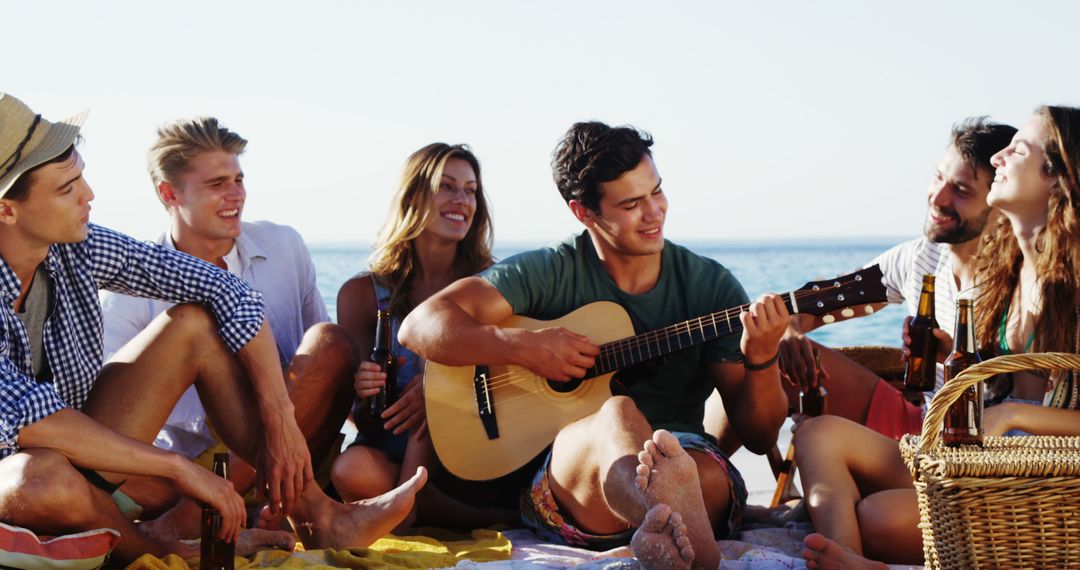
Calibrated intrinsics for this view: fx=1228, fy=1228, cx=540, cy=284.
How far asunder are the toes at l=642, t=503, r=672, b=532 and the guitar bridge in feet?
4.22

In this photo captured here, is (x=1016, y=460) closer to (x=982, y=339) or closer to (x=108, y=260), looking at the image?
(x=982, y=339)

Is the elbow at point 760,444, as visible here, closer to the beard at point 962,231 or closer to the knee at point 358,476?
the beard at point 962,231

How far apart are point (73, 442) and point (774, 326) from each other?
2085mm

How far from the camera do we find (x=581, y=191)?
4.38 m

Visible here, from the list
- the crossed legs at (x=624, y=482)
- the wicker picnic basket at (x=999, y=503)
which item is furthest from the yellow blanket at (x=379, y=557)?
the wicker picnic basket at (x=999, y=503)

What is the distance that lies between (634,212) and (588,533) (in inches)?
43.6

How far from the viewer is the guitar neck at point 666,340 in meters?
4.05

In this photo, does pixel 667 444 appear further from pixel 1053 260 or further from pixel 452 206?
pixel 452 206

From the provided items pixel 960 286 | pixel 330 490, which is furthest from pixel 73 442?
pixel 960 286

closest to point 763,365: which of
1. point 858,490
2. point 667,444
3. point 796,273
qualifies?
point 858,490

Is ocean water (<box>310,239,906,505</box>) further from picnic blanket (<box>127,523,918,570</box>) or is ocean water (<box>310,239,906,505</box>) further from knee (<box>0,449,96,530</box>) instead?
knee (<box>0,449,96,530</box>)

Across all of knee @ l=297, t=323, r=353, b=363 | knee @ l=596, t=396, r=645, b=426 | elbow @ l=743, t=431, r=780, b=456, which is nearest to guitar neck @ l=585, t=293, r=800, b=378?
elbow @ l=743, t=431, r=780, b=456

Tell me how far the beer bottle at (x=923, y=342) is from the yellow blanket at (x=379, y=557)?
62.3 inches

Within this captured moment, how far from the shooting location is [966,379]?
10.1ft
